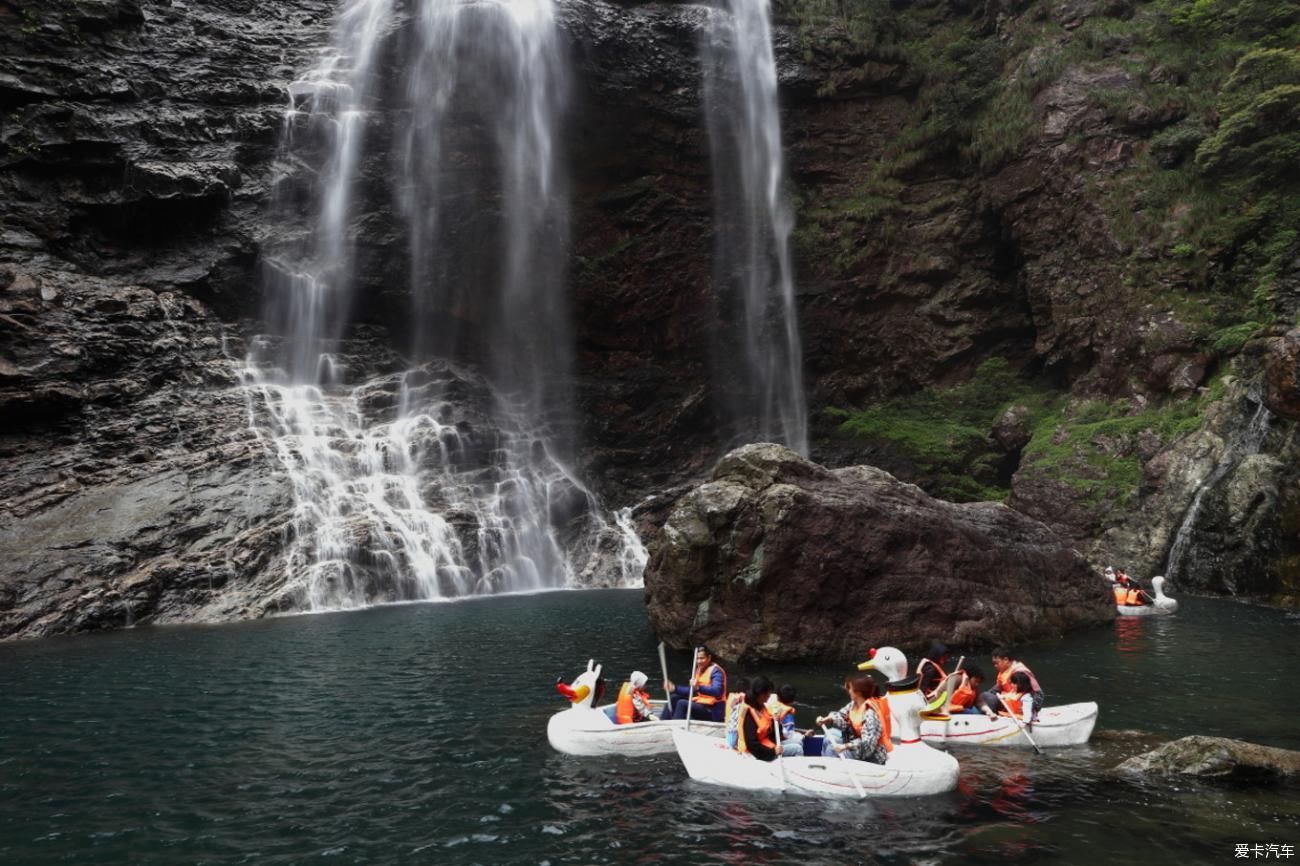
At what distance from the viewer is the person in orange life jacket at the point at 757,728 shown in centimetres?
919

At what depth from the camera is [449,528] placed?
2962 cm

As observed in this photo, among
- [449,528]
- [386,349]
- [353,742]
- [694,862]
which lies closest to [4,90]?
[386,349]

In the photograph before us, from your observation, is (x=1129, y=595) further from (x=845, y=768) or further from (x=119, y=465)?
(x=119, y=465)

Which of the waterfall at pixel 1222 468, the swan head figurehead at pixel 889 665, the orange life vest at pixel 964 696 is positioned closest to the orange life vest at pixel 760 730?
the swan head figurehead at pixel 889 665

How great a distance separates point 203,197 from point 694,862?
35407mm

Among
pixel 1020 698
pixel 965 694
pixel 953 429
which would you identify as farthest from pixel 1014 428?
pixel 1020 698

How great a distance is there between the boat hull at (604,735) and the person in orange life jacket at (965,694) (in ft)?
10.3

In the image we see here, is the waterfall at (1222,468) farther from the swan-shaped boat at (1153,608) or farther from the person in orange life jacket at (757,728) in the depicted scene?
the person in orange life jacket at (757,728)

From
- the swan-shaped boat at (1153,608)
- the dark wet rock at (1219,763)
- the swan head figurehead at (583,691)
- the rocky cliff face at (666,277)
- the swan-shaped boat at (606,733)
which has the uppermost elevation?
the rocky cliff face at (666,277)

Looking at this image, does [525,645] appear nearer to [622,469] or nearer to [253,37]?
[622,469]

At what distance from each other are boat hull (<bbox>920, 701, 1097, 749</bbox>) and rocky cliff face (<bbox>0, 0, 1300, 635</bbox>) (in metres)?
14.4

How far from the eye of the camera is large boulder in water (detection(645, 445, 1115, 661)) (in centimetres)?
1539

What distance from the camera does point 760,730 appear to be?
9320mm

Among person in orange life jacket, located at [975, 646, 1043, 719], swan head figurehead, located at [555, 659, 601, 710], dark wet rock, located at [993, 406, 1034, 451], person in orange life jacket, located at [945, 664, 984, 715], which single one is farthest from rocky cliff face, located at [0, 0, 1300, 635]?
swan head figurehead, located at [555, 659, 601, 710]
